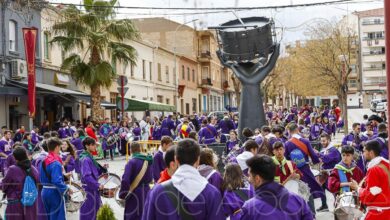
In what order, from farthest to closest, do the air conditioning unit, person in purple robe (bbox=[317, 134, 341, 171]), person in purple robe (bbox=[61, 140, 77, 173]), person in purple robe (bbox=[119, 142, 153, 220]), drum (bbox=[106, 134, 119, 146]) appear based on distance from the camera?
the air conditioning unit
drum (bbox=[106, 134, 119, 146])
person in purple robe (bbox=[317, 134, 341, 171])
person in purple robe (bbox=[61, 140, 77, 173])
person in purple robe (bbox=[119, 142, 153, 220])

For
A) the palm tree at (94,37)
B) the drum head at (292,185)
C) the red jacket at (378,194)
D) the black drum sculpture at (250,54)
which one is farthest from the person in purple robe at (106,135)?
the red jacket at (378,194)

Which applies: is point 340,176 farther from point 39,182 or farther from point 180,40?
point 180,40

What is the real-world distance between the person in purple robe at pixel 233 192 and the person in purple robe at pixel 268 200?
→ 1654 mm

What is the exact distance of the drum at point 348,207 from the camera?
26.6 ft

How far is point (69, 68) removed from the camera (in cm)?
3072

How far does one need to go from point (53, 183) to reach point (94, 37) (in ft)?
69.6

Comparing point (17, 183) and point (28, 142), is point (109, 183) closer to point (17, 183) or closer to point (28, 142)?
point (17, 183)

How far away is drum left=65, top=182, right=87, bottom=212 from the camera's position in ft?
31.8

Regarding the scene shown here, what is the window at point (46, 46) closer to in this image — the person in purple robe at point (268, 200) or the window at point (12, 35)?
the window at point (12, 35)

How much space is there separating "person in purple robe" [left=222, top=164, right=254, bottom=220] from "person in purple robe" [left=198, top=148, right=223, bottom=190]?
111 mm

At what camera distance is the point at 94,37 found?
29.8 meters

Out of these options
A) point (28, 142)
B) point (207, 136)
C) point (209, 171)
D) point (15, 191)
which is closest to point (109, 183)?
point (15, 191)

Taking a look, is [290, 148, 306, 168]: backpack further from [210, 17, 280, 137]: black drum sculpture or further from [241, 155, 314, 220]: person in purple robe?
[210, 17, 280, 137]: black drum sculpture

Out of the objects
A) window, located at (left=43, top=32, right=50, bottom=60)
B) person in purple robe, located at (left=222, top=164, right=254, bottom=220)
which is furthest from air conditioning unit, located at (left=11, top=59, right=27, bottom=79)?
person in purple robe, located at (left=222, top=164, right=254, bottom=220)
